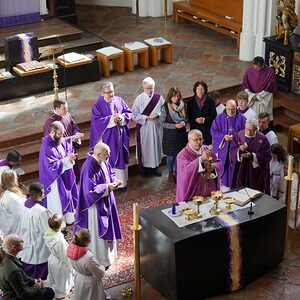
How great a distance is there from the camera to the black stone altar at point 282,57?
1272 cm

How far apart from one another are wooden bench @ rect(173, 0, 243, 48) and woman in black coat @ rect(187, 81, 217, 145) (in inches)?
177

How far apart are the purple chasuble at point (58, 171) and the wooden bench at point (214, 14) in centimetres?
619

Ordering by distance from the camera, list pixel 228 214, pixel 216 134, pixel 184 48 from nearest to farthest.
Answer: pixel 228 214
pixel 216 134
pixel 184 48

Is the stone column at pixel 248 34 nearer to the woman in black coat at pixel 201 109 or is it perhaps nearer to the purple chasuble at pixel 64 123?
the woman in black coat at pixel 201 109

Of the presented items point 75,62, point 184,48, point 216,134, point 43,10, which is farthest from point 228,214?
point 43,10

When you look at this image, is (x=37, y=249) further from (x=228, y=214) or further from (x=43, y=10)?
(x=43, y=10)

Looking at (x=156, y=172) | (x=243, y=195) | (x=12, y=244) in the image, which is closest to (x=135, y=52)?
(x=156, y=172)

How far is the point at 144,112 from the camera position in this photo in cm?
1055

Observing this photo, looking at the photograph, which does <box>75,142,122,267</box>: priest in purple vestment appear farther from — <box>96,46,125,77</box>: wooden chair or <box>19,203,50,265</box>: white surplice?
<box>96,46,125,77</box>: wooden chair

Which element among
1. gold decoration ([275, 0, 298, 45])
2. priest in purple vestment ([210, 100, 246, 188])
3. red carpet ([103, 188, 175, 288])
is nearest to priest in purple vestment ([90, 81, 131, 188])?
red carpet ([103, 188, 175, 288])

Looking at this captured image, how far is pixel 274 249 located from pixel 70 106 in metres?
4.86

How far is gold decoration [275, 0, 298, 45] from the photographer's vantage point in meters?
12.7

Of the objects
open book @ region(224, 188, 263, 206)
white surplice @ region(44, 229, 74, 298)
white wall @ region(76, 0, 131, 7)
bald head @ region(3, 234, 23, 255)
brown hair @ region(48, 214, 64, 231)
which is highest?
white wall @ region(76, 0, 131, 7)

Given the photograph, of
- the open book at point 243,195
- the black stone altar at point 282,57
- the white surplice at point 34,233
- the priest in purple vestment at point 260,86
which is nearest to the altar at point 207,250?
the open book at point 243,195
